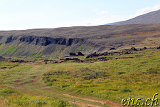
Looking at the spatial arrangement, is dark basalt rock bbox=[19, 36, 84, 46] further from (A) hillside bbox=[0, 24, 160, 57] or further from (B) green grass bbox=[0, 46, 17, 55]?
(B) green grass bbox=[0, 46, 17, 55]

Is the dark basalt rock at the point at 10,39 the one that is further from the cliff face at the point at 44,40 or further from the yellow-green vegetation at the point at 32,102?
the yellow-green vegetation at the point at 32,102

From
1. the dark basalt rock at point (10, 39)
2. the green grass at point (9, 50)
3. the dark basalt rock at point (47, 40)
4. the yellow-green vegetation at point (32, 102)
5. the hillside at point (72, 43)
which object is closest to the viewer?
the yellow-green vegetation at point (32, 102)

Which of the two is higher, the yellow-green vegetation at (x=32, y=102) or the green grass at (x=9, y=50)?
the yellow-green vegetation at (x=32, y=102)

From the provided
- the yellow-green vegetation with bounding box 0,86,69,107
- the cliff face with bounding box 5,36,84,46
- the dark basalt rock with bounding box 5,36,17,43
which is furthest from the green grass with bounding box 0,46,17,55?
the yellow-green vegetation with bounding box 0,86,69,107

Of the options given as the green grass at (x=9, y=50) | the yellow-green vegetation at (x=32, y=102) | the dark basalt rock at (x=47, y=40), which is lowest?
the green grass at (x=9, y=50)

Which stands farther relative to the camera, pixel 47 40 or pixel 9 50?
pixel 9 50

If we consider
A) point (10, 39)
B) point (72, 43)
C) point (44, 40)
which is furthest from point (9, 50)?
point (72, 43)

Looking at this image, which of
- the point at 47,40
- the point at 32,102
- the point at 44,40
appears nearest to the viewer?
the point at 32,102

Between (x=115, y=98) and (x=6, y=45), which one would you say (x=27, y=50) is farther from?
(x=115, y=98)

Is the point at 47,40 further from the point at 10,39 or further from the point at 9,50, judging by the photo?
the point at 10,39

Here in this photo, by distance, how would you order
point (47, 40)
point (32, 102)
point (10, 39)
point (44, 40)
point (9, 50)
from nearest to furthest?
point (32, 102) < point (47, 40) < point (44, 40) < point (9, 50) < point (10, 39)

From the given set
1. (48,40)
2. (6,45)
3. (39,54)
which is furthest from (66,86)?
(6,45)

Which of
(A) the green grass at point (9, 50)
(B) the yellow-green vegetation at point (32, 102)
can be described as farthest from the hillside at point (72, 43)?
(B) the yellow-green vegetation at point (32, 102)

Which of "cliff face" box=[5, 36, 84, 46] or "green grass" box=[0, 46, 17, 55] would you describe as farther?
"green grass" box=[0, 46, 17, 55]
